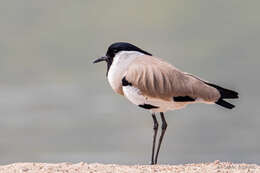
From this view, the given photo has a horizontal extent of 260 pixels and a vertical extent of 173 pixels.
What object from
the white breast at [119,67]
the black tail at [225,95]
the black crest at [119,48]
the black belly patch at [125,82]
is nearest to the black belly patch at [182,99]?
the black tail at [225,95]

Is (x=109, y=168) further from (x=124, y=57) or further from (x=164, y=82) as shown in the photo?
(x=124, y=57)

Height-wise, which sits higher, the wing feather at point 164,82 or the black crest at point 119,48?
the black crest at point 119,48

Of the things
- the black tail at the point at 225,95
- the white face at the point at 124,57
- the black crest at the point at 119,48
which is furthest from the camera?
the black crest at the point at 119,48

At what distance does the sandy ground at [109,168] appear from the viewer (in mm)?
8437

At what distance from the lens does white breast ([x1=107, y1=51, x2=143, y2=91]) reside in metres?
9.42

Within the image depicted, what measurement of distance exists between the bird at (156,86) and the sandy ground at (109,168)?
978 millimetres

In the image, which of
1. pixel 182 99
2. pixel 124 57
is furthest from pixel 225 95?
pixel 124 57

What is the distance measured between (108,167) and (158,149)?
54.8 inches

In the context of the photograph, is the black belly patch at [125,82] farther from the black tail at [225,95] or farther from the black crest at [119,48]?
the black tail at [225,95]

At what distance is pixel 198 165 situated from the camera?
8.99m

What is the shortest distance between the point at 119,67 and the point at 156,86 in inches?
28.4

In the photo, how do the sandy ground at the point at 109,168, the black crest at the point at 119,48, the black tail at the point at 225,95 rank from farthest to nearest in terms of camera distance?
1. the black crest at the point at 119,48
2. the black tail at the point at 225,95
3. the sandy ground at the point at 109,168

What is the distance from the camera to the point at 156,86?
9.22m

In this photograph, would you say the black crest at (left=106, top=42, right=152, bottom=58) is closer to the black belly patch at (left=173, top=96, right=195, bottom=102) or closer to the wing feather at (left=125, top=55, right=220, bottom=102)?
the wing feather at (left=125, top=55, right=220, bottom=102)
